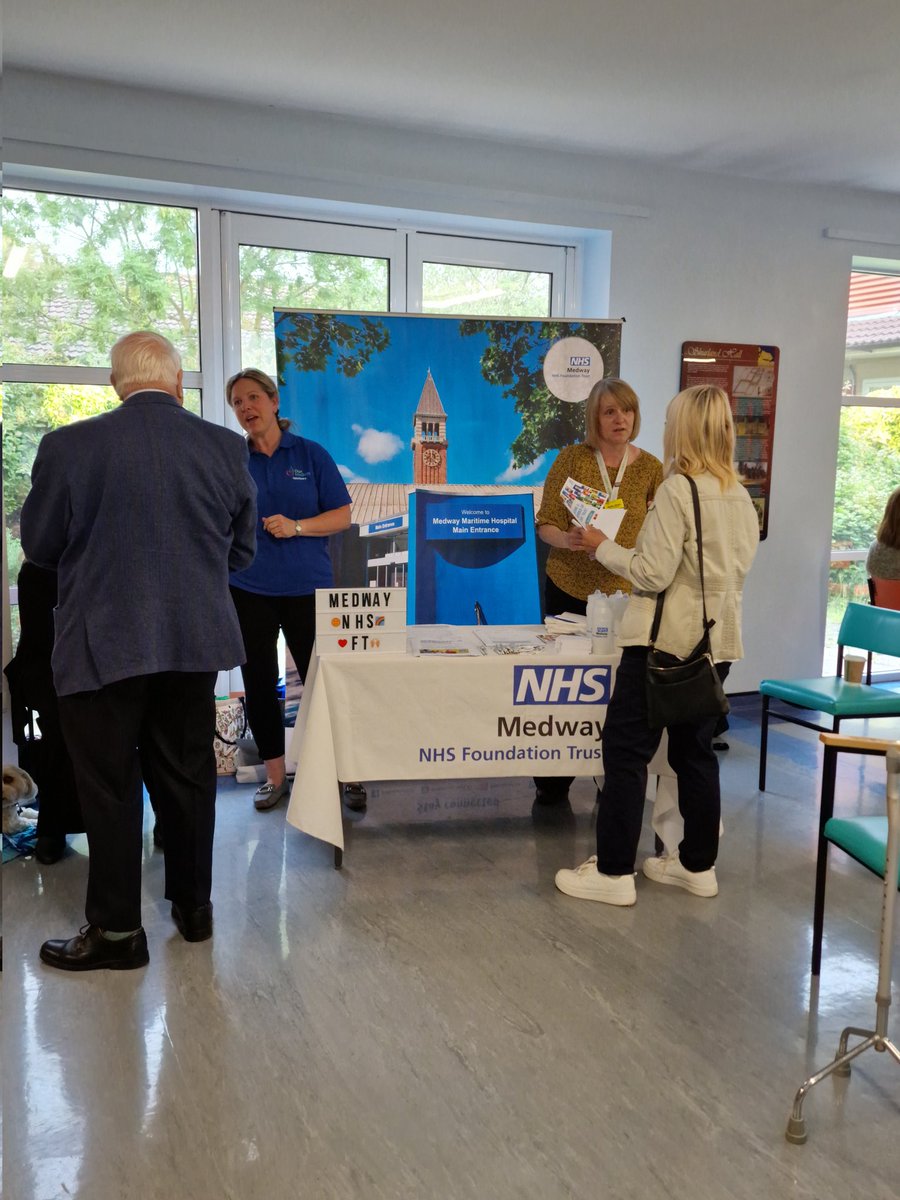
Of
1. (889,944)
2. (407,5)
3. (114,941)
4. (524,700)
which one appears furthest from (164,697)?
(407,5)

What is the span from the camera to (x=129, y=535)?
2.37 meters

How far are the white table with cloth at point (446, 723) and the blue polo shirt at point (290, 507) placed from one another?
55cm

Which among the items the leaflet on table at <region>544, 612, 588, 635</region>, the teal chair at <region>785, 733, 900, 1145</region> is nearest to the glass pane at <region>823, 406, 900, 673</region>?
the leaflet on table at <region>544, 612, 588, 635</region>

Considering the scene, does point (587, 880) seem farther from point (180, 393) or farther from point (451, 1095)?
point (180, 393)

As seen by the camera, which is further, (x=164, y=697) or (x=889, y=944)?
(x=164, y=697)

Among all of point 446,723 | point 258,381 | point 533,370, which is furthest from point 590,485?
point 258,381

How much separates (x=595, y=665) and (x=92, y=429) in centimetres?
165

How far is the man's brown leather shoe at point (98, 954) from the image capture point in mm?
2572

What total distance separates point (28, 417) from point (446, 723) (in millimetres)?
2393

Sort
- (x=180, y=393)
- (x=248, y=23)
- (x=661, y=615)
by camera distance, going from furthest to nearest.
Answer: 1. (x=248, y=23)
2. (x=661, y=615)
3. (x=180, y=393)

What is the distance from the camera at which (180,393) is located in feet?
8.37

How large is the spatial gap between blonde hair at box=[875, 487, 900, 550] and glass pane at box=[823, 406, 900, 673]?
4.68ft

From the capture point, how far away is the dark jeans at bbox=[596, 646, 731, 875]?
113 inches

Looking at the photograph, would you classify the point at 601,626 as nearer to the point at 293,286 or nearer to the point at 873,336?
the point at 293,286
